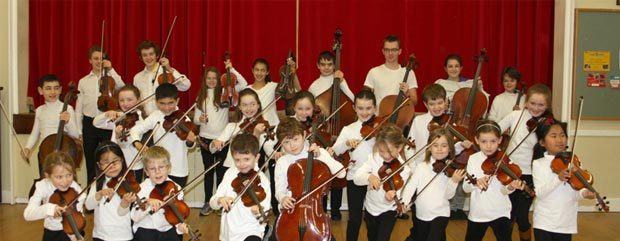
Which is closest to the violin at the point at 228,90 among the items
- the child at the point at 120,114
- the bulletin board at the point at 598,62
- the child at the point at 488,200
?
the child at the point at 120,114

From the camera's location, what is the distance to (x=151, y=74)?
5.85 m

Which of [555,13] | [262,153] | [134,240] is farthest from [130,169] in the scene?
[555,13]

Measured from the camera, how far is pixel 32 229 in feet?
17.5

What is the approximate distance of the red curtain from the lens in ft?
21.7

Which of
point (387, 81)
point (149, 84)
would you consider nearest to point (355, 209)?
point (387, 81)

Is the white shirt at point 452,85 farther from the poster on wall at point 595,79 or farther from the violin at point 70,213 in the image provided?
the violin at point 70,213

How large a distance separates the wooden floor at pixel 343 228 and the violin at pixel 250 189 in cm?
145

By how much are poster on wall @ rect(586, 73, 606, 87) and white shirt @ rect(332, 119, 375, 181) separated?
2661 mm

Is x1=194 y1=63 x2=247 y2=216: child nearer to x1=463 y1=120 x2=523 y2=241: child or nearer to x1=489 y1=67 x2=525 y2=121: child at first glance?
x1=489 y1=67 x2=525 y2=121: child

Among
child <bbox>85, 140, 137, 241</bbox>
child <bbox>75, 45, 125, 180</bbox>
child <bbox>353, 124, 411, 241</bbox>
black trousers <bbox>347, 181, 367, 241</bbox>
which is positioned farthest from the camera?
child <bbox>75, 45, 125, 180</bbox>

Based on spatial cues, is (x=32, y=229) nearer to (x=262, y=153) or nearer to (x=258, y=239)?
(x=262, y=153)

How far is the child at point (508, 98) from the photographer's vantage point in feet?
18.0

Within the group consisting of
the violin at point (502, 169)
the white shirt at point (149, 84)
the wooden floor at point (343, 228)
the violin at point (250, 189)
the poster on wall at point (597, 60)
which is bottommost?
the wooden floor at point (343, 228)

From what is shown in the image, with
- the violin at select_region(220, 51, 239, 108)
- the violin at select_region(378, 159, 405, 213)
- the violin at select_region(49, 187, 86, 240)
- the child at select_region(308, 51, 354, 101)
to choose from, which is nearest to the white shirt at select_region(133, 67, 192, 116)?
the violin at select_region(220, 51, 239, 108)
